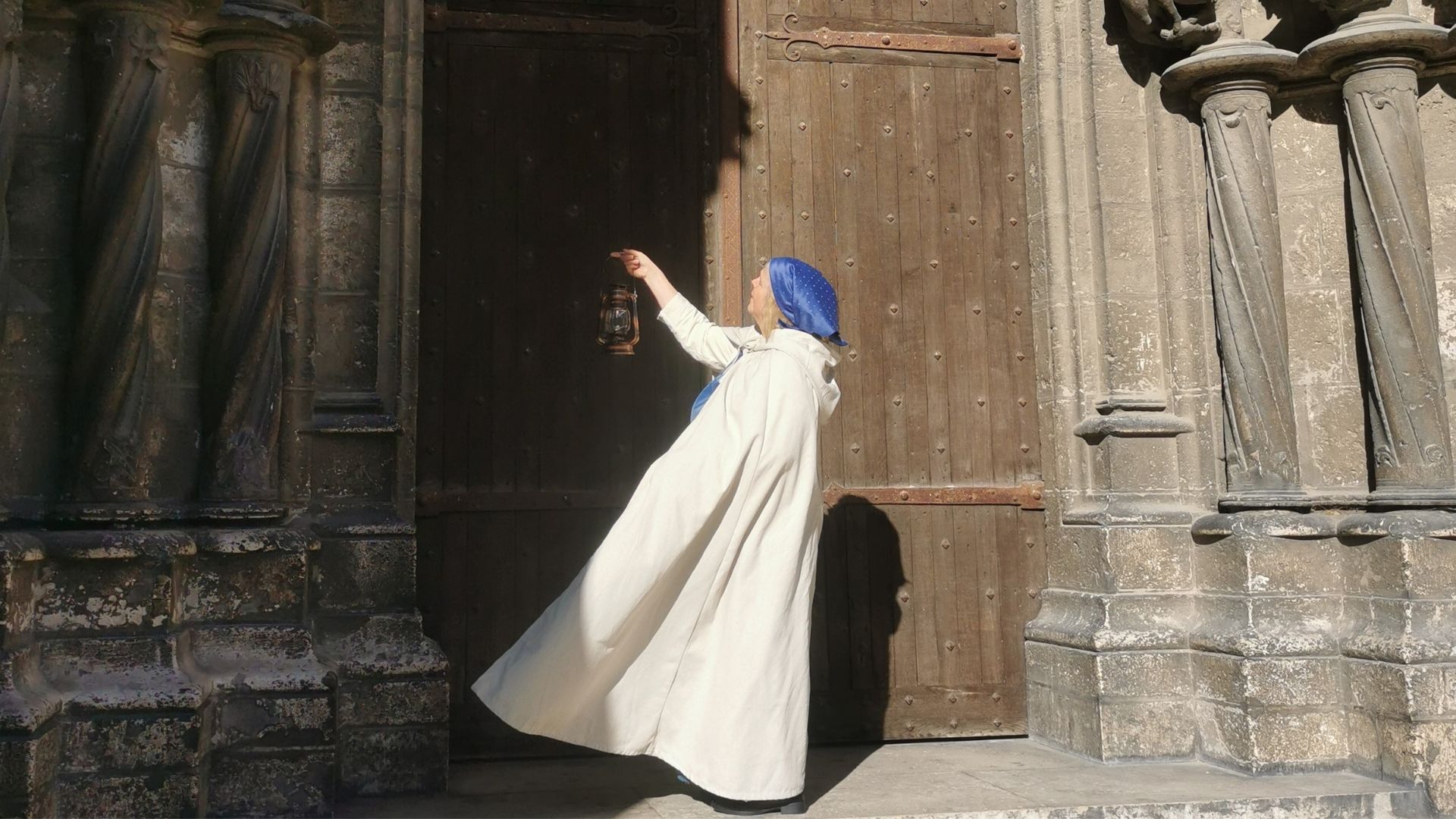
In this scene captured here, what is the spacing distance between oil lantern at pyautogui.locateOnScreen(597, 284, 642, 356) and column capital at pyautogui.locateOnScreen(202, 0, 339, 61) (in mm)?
1048

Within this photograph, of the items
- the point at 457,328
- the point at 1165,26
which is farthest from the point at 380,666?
the point at 1165,26

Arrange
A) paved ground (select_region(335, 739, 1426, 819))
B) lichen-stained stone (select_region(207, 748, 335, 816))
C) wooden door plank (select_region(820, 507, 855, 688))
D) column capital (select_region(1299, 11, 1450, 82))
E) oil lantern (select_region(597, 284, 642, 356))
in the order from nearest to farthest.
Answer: lichen-stained stone (select_region(207, 748, 335, 816)), paved ground (select_region(335, 739, 1426, 819)), oil lantern (select_region(597, 284, 642, 356)), column capital (select_region(1299, 11, 1450, 82)), wooden door plank (select_region(820, 507, 855, 688))

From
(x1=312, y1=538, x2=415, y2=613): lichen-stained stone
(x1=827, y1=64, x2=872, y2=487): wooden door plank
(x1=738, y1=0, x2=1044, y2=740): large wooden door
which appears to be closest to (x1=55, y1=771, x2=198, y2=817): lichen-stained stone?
(x1=312, y1=538, x2=415, y2=613): lichen-stained stone

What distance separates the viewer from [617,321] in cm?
389

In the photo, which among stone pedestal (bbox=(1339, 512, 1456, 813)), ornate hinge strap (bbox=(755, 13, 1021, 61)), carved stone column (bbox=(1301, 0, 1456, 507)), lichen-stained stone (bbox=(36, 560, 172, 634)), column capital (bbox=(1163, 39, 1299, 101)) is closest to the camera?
lichen-stained stone (bbox=(36, 560, 172, 634))

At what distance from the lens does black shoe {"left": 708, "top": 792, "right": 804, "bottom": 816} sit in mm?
3303

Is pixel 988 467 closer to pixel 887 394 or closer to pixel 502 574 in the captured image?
pixel 887 394

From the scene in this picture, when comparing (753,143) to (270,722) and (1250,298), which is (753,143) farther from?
(270,722)

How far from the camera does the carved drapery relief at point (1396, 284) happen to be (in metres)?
4.06

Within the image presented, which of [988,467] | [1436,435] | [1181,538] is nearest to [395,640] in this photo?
[988,467]

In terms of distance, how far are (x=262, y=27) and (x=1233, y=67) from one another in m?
2.93

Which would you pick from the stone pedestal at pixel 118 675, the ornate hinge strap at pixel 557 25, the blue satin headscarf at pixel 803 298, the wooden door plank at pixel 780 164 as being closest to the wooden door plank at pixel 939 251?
the wooden door plank at pixel 780 164

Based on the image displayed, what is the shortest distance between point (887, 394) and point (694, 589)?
1.40m

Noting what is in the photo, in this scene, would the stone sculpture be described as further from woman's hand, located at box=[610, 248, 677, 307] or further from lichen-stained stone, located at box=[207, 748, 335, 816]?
lichen-stained stone, located at box=[207, 748, 335, 816]
